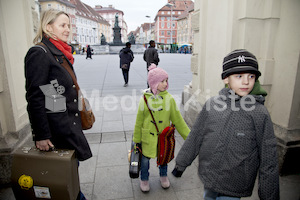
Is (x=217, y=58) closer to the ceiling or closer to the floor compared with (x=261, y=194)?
closer to the ceiling

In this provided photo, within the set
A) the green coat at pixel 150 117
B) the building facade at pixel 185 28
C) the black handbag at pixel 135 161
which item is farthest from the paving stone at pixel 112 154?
the building facade at pixel 185 28

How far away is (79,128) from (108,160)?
1.57 meters

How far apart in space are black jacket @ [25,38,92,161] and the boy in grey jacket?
1065mm

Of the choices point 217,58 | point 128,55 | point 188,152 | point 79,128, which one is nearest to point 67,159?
point 79,128

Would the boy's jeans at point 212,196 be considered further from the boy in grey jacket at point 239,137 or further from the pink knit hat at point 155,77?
the pink knit hat at point 155,77

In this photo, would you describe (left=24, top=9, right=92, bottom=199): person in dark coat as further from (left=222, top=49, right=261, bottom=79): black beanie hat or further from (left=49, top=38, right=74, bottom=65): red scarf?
(left=222, top=49, right=261, bottom=79): black beanie hat

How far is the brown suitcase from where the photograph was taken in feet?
5.37

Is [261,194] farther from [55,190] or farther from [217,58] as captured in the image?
[217,58]

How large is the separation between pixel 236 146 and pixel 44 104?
4.88 ft

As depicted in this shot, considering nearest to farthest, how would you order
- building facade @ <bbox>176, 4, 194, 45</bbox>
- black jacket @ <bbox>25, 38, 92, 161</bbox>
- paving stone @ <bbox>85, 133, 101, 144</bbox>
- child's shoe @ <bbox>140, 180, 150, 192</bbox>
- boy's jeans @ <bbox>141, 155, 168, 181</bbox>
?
black jacket @ <bbox>25, 38, 92, 161</bbox>, boy's jeans @ <bbox>141, 155, 168, 181</bbox>, child's shoe @ <bbox>140, 180, 150, 192</bbox>, paving stone @ <bbox>85, 133, 101, 144</bbox>, building facade @ <bbox>176, 4, 194, 45</bbox>

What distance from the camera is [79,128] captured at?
1965mm

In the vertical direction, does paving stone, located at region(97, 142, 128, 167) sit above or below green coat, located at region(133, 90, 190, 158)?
below

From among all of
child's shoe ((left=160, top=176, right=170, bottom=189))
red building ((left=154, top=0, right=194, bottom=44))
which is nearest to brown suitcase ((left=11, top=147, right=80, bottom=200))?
child's shoe ((left=160, top=176, right=170, bottom=189))

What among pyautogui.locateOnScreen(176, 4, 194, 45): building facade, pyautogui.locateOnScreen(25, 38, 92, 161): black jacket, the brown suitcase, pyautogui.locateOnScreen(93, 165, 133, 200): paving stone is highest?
pyautogui.locateOnScreen(176, 4, 194, 45): building facade
